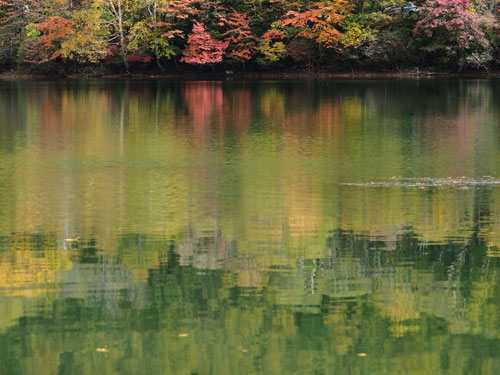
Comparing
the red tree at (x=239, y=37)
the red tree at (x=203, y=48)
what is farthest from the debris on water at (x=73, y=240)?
the red tree at (x=203, y=48)

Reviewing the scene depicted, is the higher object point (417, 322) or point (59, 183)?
point (59, 183)

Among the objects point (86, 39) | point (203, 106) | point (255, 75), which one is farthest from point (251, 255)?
point (255, 75)

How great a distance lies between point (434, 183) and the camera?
12922 millimetres

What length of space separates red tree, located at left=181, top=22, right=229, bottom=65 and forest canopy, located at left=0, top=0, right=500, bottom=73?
6 cm

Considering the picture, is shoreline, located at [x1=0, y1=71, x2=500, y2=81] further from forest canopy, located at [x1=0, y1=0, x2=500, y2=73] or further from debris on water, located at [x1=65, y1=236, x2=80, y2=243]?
debris on water, located at [x1=65, y1=236, x2=80, y2=243]

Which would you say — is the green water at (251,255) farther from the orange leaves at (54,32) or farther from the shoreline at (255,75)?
the orange leaves at (54,32)

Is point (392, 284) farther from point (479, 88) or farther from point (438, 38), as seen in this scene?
point (438, 38)

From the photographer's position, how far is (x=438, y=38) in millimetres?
52438

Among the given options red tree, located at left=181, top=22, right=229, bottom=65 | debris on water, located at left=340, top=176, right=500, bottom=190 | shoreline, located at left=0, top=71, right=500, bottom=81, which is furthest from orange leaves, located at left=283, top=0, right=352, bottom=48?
debris on water, located at left=340, top=176, right=500, bottom=190

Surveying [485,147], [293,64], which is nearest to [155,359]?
[485,147]

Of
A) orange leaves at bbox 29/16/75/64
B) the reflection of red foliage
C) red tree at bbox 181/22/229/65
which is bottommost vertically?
the reflection of red foliage

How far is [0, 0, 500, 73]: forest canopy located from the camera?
172 ft

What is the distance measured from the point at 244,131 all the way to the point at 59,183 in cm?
865

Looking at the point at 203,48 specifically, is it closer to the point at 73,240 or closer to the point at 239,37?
the point at 239,37
